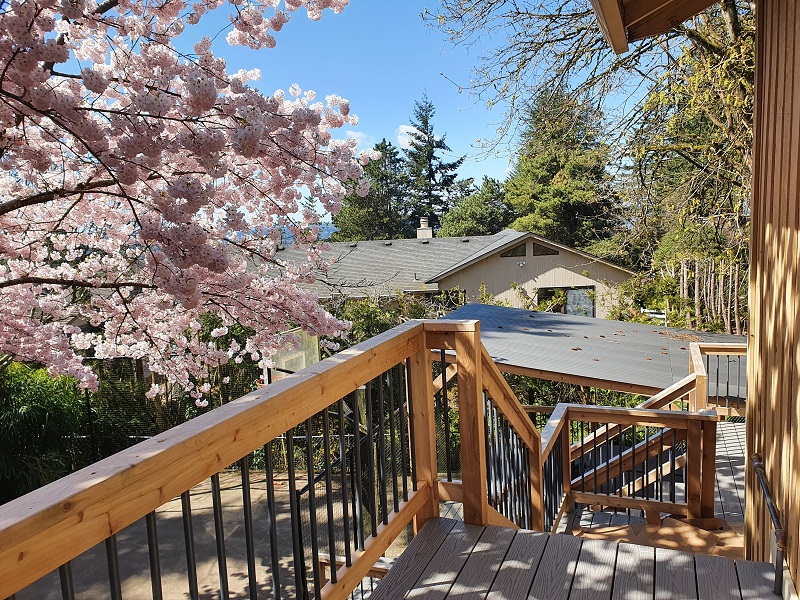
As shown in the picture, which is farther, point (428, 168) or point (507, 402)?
point (428, 168)

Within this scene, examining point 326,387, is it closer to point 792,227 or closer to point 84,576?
point 792,227

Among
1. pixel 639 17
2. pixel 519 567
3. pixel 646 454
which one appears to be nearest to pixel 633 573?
pixel 519 567

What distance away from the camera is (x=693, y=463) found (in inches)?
175

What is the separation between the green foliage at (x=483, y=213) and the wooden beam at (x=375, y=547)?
1165 inches

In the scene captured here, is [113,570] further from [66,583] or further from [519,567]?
[519,567]

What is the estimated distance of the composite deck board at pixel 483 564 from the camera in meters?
2.14

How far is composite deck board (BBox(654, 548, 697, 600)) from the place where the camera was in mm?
2146

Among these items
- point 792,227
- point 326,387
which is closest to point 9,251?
point 326,387

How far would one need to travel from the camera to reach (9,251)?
4.89 metres

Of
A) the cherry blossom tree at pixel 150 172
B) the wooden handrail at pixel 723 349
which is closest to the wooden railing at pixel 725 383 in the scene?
the wooden handrail at pixel 723 349

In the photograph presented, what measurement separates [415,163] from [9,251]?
1285 inches

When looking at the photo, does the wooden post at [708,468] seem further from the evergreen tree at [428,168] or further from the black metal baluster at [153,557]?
the evergreen tree at [428,168]

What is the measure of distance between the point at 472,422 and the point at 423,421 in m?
0.21

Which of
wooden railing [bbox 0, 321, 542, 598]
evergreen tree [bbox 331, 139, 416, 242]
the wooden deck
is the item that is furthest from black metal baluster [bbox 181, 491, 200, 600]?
evergreen tree [bbox 331, 139, 416, 242]
